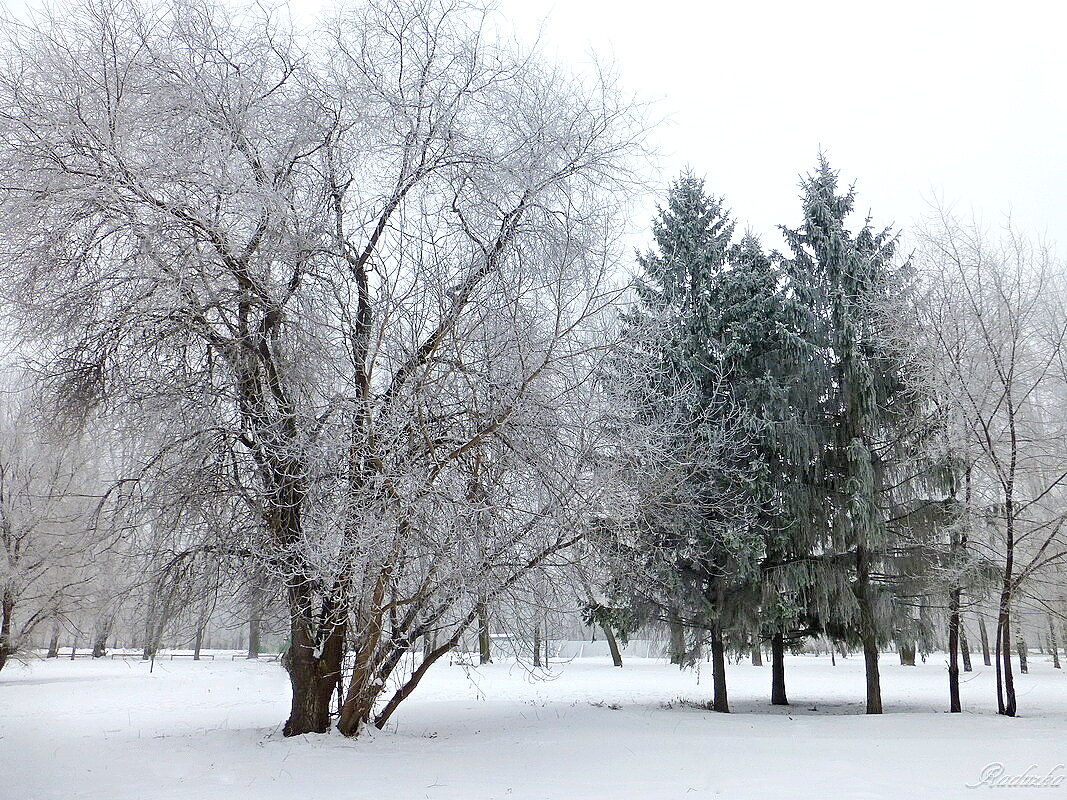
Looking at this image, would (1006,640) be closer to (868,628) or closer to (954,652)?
(954,652)

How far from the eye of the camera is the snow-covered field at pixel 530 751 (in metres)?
6.92

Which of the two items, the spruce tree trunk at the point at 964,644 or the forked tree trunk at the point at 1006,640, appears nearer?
the forked tree trunk at the point at 1006,640

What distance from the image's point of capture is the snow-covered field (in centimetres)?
692

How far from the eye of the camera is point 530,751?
30.2 feet

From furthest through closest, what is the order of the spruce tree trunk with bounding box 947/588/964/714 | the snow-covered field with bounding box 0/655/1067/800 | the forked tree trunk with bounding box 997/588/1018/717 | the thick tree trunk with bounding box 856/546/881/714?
the thick tree trunk with bounding box 856/546/881/714
the spruce tree trunk with bounding box 947/588/964/714
the forked tree trunk with bounding box 997/588/1018/717
the snow-covered field with bounding box 0/655/1067/800

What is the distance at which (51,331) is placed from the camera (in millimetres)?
7578

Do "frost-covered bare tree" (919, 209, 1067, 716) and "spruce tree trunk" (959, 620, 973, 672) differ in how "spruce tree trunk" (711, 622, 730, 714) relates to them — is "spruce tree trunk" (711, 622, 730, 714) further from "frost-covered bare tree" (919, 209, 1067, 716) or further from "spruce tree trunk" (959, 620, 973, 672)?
"frost-covered bare tree" (919, 209, 1067, 716)

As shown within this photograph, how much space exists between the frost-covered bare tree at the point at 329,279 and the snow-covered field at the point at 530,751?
134cm

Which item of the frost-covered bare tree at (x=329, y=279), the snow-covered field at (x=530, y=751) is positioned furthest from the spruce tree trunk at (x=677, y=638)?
the frost-covered bare tree at (x=329, y=279)

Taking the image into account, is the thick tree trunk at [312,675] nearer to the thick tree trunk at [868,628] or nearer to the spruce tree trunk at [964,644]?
the thick tree trunk at [868,628]

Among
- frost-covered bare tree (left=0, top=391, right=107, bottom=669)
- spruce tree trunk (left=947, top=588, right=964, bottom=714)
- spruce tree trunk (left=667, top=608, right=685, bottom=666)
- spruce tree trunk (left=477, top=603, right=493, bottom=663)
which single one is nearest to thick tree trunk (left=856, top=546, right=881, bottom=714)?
spruce tree trunk (left=947, top=588, right=964, bottom=714)

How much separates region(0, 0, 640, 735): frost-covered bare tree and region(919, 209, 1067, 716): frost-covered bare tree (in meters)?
7.37

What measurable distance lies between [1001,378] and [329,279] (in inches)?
401

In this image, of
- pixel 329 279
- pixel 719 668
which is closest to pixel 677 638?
pixel 719 668
